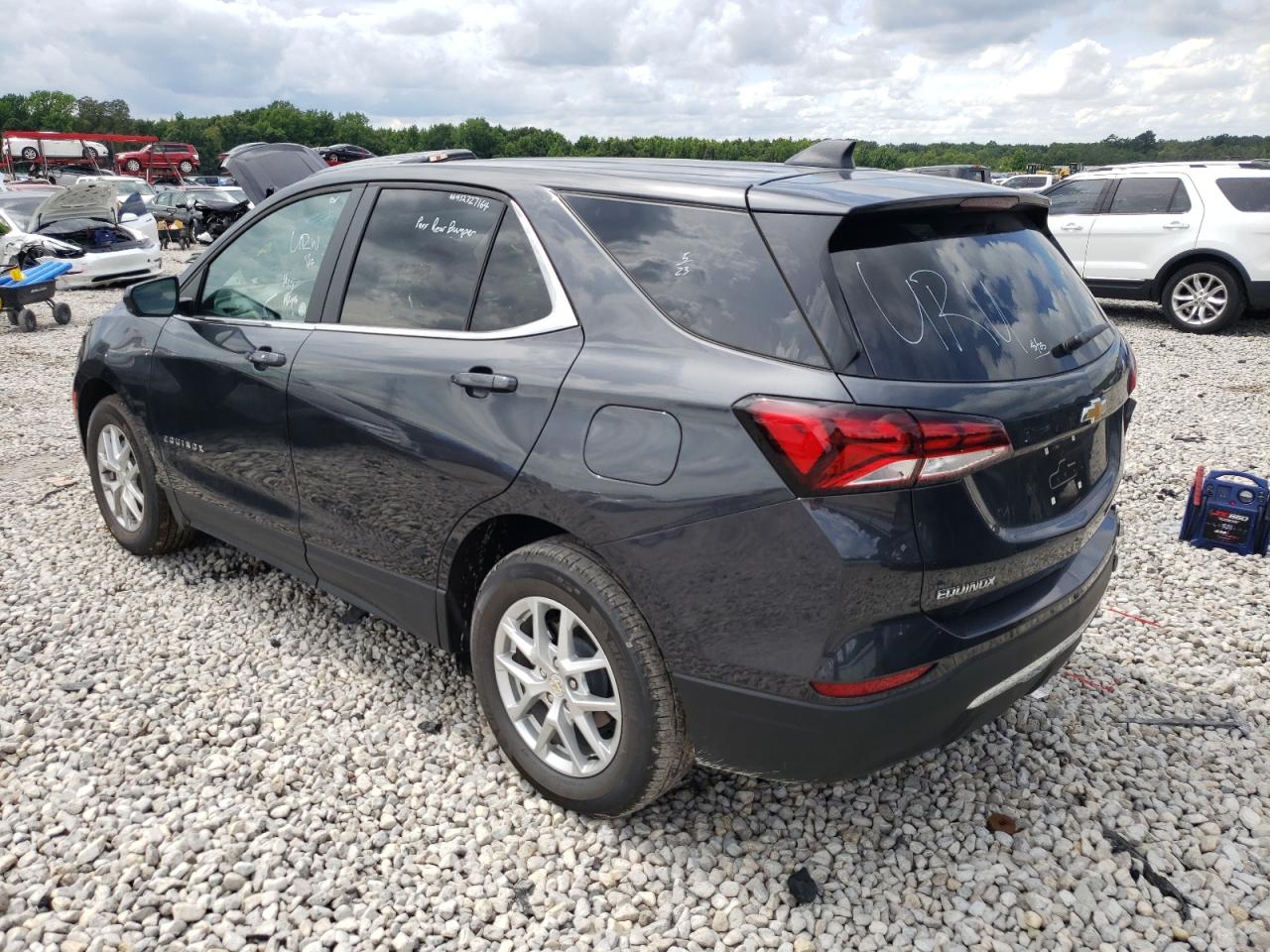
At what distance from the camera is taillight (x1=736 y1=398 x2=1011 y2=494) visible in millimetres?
2002

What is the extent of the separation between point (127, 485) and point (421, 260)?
2331 millimetres

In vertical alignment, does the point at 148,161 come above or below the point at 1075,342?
above

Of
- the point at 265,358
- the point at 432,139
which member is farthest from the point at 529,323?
the point at 432,139

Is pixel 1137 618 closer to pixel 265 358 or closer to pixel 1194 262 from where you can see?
pixel 265 358

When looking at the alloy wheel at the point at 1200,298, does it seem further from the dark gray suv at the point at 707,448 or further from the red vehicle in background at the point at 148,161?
the red vehicle in background at the point at 148,161

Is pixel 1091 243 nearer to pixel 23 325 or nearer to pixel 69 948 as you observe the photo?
pixel 69 948

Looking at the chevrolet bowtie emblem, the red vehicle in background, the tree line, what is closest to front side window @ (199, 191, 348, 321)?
the chevrolet bowtie emblem

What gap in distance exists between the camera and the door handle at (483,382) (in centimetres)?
255

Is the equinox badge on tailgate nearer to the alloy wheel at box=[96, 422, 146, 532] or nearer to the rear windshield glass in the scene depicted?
the rear windshield glass

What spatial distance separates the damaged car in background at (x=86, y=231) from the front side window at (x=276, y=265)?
40.0ft

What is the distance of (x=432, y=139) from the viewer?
88062mm

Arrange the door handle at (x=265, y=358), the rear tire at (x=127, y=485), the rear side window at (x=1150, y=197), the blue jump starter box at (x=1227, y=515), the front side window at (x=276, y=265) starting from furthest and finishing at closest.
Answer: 1. the rear side window at (x=1150, y=197)
2. the blue jump starter box at (x=1227, y=515)
3. the rear tire at (x=127, y=485)
4. the front side window at (x=276, y=265)
5. the door handle at (x=265, y=358)

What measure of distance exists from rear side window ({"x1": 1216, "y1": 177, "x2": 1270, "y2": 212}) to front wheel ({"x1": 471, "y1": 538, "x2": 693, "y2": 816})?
1152 cm

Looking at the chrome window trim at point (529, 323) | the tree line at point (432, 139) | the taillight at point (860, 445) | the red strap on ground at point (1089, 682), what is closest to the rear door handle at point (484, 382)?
the chrome window trim at point (529, 323)
